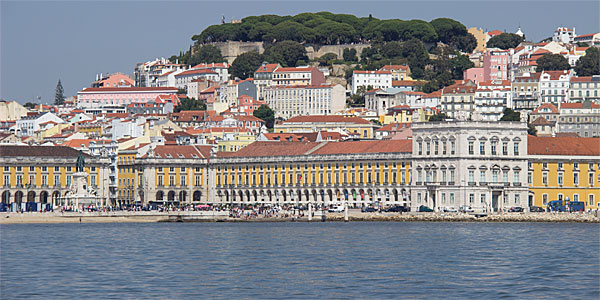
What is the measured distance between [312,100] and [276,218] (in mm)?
70232

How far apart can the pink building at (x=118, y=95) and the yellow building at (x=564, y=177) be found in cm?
8482

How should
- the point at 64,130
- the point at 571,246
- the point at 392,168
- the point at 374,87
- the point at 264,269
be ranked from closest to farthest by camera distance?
the point at 264,269 < the point at 571,246 < the point at 392,168 < the point at 64,130 < the point at 374,87

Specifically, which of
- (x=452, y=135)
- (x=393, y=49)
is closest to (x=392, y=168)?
(x=452, y=135)

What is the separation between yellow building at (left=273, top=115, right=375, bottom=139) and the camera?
127938 mm

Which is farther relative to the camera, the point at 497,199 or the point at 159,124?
the point at 159,124

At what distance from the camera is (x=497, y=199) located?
81500mm

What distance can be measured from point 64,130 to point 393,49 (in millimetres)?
41113

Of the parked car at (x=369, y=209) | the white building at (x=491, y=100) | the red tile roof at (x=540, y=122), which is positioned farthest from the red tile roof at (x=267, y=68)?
the parked car at (x=369, y=209)

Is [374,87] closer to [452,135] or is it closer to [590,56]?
[590,56]

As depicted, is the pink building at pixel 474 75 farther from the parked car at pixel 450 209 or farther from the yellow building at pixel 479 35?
the parked car at pixel 450 209

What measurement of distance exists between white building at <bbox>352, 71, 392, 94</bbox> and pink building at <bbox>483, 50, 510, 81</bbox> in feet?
33.5

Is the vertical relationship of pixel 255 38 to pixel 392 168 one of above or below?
above

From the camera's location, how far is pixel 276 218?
78.9 meters

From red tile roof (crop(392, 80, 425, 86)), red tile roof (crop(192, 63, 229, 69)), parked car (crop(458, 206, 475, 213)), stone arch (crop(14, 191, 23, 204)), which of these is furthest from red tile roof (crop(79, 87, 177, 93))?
parked car (crop(458, 206, 475, 213))
